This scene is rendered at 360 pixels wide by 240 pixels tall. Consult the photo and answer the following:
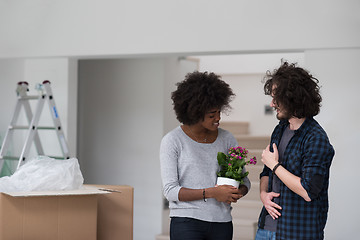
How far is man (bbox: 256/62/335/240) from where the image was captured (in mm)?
1830

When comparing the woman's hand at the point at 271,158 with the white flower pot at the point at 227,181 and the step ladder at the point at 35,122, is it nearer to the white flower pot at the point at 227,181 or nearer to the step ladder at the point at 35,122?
the white flower pot at the point at 227,181

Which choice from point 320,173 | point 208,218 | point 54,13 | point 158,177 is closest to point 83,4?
point 54,13

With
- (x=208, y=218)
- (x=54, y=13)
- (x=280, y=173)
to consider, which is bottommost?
(x=208, y=218)

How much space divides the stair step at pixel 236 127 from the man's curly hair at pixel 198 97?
15.0 ft

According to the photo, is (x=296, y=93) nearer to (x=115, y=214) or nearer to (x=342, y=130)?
(x=115, y=214)

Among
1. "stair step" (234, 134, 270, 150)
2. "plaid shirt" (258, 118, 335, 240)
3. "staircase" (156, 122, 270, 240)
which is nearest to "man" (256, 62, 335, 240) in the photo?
"plaid shirt" (258, 118, 335, 240)

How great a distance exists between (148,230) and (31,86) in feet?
6.64

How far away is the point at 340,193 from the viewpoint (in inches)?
152

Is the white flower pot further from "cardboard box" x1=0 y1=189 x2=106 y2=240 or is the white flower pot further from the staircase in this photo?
the staircase

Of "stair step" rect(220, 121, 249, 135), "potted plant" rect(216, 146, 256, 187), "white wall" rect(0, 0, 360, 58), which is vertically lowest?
"potted plant" rect(216, 146, 256, 187)

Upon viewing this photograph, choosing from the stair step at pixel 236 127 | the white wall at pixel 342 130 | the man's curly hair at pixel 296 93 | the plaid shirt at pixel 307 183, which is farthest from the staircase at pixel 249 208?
the man's curly hair at pixel 296 93

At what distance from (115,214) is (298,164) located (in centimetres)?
118

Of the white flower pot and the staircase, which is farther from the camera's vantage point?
the staircase

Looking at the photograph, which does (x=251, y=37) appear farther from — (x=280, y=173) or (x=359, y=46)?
(x=280, y=173)
